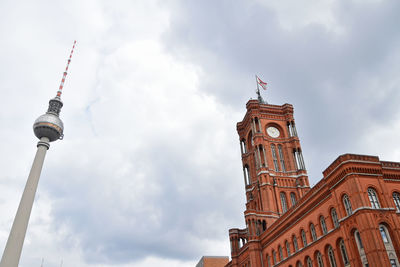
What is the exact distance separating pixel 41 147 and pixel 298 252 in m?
54.4

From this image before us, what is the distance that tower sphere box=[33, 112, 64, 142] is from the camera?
70625 millimetres

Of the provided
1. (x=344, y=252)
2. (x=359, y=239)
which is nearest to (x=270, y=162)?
(x=344, y=252)

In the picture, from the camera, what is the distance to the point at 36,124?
71.1m

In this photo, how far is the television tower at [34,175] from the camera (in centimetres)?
5422

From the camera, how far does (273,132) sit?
261 ft

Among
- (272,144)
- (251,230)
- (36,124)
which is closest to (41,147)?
(36,124)

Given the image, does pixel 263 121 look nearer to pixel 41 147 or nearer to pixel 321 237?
pixel 321 237

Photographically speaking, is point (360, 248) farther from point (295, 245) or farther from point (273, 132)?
point (273, 132)

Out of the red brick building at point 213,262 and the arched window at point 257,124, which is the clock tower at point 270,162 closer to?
the arched window at point 257,124

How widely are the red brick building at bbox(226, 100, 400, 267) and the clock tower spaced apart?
0.22 m

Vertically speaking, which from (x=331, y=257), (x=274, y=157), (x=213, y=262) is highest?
(x=274, y=157)

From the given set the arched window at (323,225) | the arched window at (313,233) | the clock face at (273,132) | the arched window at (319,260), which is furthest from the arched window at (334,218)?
the clock face at (273,132)

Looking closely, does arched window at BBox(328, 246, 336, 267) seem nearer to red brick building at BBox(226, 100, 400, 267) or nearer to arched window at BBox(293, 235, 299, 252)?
red brick building at BBox(226, 100, 400, 267)

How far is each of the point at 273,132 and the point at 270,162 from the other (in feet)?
29.7
